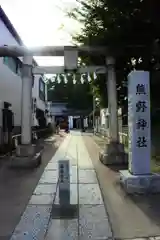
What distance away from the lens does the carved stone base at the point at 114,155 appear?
1482 cm

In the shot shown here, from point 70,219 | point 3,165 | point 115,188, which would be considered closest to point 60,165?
point 70,219

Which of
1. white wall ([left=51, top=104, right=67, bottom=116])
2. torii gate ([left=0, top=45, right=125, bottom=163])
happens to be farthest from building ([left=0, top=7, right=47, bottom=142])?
white wall ([left=51, top=104, right=67, bottom=116])

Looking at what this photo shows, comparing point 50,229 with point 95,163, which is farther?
point 95,163

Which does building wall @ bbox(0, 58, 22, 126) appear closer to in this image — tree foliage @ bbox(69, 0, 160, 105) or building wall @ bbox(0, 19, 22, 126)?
building wall @ bbox(0, 19, 22, 126)

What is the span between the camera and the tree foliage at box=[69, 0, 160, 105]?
1202cm

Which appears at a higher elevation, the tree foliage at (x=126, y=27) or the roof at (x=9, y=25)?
the roof at (x=9, y=25)

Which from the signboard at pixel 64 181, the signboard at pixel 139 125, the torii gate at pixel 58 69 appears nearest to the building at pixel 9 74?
the torii gate at pixel 58 69

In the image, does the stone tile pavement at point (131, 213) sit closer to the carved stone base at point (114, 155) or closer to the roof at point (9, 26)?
the carved stone base at point (114, 155)

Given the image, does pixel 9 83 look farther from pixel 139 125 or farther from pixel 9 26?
pixel 139 125

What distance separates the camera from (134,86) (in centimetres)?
1012

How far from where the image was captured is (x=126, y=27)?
12.4 m

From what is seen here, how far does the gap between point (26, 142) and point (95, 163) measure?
120 inches

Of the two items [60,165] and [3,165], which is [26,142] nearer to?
[3,165]

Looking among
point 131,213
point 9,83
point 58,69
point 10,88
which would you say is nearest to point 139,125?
point 131,213
